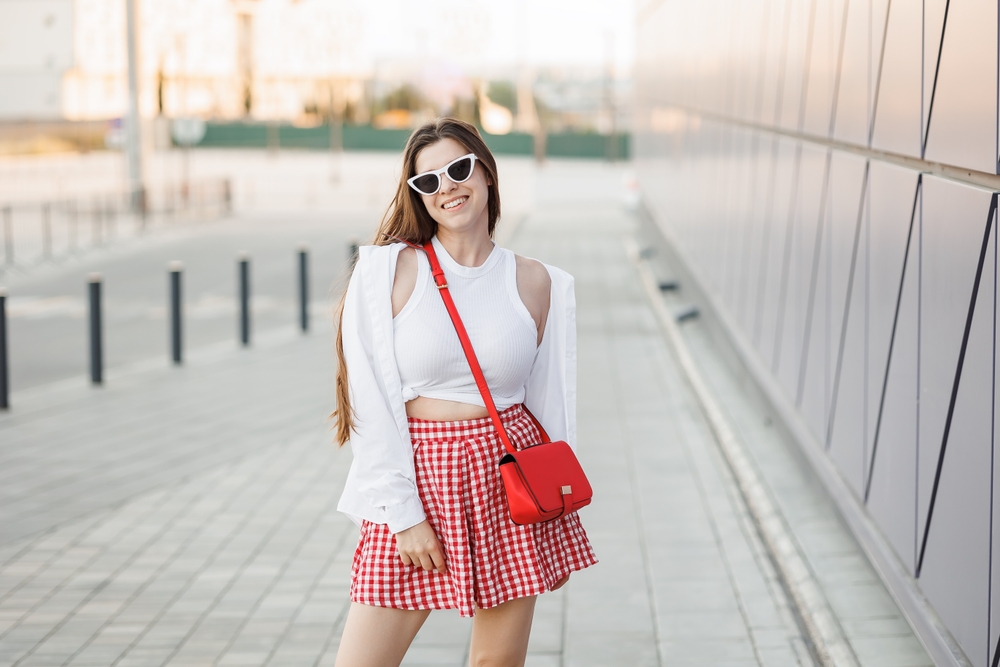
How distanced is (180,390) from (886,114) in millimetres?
6444

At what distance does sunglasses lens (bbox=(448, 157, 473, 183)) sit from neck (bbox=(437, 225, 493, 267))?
140mm

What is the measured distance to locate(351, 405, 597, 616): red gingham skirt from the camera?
301cm

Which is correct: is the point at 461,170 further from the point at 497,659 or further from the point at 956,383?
the point at 956,383

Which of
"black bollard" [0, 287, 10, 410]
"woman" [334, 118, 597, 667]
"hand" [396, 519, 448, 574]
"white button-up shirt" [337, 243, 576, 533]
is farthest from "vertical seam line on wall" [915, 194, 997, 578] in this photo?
"black bollard" [0, 287, 10, 410]

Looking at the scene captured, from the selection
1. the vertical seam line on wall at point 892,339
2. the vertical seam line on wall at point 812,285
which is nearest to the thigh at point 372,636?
the vertical seam line on wall at point 892,339

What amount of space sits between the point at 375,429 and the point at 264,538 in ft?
11.2

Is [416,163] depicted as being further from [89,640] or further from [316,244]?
[316,244]

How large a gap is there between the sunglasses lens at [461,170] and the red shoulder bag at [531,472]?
0.64 ft

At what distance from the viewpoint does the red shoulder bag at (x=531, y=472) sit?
292cm

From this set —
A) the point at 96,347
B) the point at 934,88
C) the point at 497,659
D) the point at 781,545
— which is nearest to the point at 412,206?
the point at 497,659

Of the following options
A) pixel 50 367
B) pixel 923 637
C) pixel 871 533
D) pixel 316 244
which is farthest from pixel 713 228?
pixel 316 244

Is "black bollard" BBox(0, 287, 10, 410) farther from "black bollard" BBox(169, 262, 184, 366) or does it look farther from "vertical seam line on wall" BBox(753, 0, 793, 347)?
"vertical seam line on wall" BBox(753, 0, 793, 347)

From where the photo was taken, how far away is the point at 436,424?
3047 mm

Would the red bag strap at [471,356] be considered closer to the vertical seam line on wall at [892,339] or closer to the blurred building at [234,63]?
the vertical seam line on wall at [892,339]
